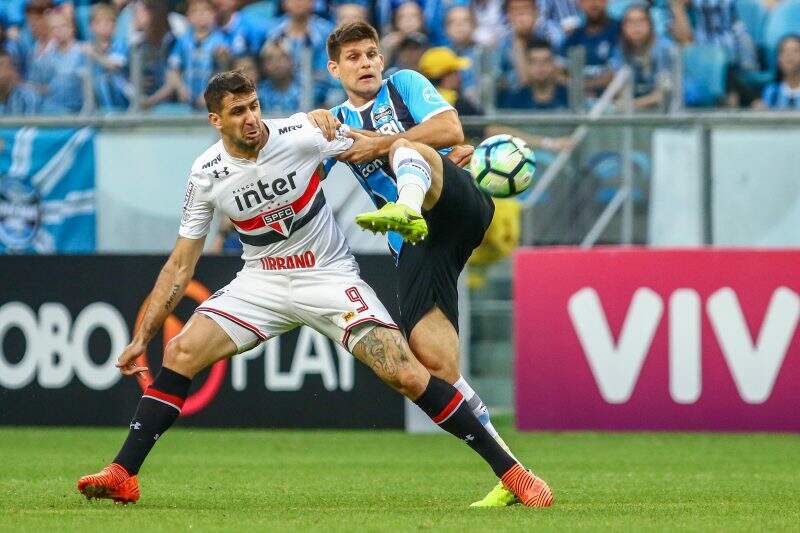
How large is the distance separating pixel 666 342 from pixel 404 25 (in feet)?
16.4

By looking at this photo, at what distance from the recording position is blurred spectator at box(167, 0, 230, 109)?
14523 millimetres

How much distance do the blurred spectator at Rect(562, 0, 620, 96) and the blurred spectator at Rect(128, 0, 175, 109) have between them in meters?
3.98

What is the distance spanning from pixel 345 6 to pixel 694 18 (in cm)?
361

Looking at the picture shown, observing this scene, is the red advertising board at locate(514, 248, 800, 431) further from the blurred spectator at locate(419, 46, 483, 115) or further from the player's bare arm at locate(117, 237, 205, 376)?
the player's bare arm at locate(117, 237, 205, 376)

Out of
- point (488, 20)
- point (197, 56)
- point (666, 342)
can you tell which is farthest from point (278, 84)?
point (666, 342)

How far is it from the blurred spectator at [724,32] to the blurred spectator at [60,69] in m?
5.92

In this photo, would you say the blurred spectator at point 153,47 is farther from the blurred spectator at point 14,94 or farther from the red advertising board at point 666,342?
the red advertising board at point 666,342

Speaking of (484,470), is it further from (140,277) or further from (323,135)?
(140,277)

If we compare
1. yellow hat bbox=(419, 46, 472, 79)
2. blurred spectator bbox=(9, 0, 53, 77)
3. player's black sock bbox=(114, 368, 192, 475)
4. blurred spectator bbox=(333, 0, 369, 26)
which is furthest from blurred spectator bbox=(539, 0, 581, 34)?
player's black sock bbox=(114, 368, 192, 475)

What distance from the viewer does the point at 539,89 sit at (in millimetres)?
13719

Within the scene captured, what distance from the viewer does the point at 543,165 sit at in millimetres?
12625

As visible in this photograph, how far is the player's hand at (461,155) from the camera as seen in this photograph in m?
7.61

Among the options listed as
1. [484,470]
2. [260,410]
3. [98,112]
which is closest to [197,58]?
[98,112]

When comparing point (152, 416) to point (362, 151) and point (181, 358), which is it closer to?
point (181, 358)
